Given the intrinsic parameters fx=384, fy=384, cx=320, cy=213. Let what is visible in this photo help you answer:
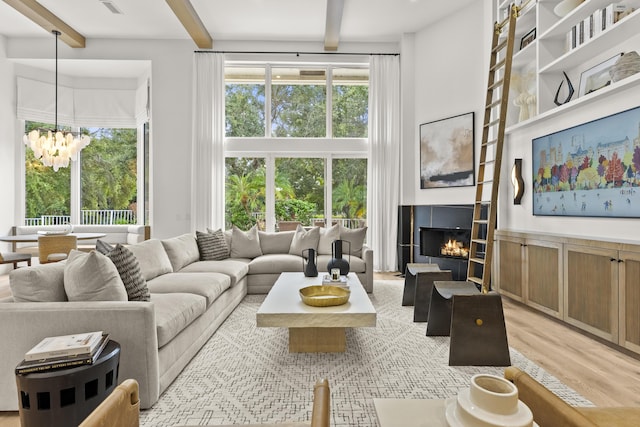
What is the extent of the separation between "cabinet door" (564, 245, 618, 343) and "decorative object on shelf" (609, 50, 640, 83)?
138 centimetres

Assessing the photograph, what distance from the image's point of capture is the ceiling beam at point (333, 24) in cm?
506

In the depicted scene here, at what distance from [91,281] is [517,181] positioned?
4.33m

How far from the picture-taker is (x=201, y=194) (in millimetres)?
6332

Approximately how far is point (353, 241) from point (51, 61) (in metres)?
5.78

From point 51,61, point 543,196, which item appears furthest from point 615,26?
point 51,61

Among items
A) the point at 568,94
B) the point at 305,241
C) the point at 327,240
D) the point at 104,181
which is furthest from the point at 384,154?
the point at 104,181

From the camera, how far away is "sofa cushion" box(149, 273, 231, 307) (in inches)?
123

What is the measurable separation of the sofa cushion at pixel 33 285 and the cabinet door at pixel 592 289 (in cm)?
373

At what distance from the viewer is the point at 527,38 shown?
4.38 m

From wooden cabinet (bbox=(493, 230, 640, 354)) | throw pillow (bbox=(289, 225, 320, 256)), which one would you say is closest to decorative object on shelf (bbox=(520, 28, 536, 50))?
wooden cabinet (bbox=(493, 230, 640, 354))

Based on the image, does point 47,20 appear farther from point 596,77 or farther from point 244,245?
point 596,77

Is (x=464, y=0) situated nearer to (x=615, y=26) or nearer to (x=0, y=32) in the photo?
(x=615, y=26)

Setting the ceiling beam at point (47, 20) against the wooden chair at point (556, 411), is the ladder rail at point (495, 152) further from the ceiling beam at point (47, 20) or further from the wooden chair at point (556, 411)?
the ceiling beam at point (47, 20)

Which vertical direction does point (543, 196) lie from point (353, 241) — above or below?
above
